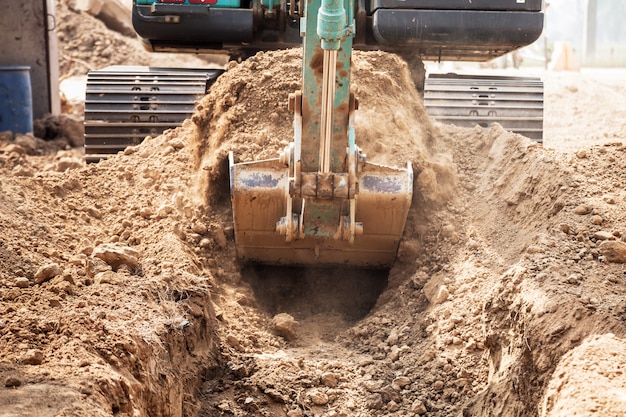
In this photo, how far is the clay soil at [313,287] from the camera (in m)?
3.40

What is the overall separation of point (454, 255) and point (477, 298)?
0.55 m

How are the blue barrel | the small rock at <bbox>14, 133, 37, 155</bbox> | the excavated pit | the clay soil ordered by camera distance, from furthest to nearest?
the blue barrel
the small rock at <bbox>14, 133, 37, 155</bbox>
the excavated pit
the clay soil

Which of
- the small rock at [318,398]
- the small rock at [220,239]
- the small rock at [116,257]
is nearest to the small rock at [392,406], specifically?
the small rock at [318,398]

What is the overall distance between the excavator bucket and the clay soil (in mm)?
187

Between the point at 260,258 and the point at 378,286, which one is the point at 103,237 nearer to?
the point at 260,258

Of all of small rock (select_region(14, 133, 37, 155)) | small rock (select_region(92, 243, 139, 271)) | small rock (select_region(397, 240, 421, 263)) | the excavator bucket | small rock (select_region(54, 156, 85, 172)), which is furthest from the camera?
small rock (select_region(14, 133, 37, 155))

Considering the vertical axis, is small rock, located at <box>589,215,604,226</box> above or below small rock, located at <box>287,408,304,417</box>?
above

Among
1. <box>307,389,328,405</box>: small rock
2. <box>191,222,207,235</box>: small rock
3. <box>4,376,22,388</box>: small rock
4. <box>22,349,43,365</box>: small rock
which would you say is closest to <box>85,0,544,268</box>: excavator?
<box>191,222,207,235</box>: small rock

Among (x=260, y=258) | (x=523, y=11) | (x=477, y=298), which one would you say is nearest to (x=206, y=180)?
(x=260, y=258)

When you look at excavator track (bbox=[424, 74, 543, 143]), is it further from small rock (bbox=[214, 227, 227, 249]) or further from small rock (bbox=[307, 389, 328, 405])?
small rock (bbox=[307, 389, 328, 405])

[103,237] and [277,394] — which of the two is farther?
[103,237]

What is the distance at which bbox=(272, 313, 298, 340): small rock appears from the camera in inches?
180

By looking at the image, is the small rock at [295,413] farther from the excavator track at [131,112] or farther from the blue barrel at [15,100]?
the blue barrel at [15,100]

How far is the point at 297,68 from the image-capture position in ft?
17.8
